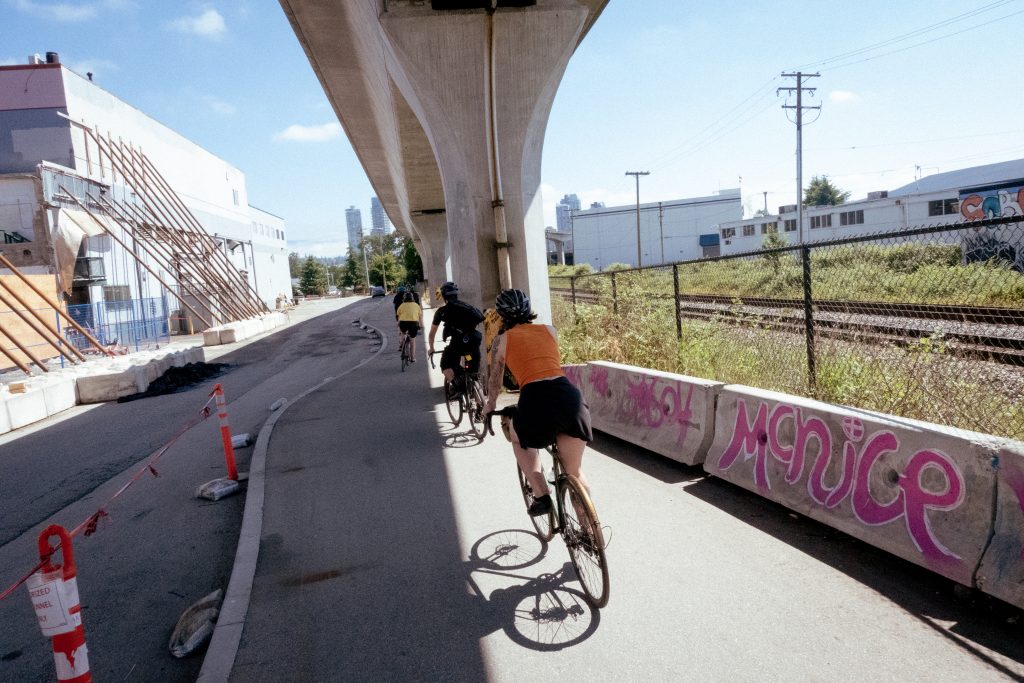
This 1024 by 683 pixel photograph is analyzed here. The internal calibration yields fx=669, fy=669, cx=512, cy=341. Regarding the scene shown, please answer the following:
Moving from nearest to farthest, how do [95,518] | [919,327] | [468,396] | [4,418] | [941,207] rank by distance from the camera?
[95,518]
[919,327]
[468,396]
[4,418]
[941,207]

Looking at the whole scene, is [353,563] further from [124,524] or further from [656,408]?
[656,408]

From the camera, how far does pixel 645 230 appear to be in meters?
88.0

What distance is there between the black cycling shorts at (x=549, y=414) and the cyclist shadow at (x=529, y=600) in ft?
3.03

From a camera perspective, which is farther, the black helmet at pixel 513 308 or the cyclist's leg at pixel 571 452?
the black helmet at pixel 513 308

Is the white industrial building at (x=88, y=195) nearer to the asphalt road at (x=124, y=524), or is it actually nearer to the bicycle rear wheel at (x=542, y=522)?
the asphalt road at (x=124, y=524)

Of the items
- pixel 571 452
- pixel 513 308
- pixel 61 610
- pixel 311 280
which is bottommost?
pixel 61 610

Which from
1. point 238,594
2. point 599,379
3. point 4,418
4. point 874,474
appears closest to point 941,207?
point 599,379

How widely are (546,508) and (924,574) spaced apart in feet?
7.60

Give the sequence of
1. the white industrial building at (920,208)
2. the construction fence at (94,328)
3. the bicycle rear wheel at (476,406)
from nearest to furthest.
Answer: the bicycle rear wheel at (476,406)
the construction fence at (94,328)
the white industrial building at (920,208)

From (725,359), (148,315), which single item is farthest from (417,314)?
(148,315)

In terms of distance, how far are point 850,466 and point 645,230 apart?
3397 inches

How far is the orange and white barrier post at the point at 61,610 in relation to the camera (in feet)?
9.50

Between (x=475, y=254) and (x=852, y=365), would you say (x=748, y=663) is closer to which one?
(x=852, y=365)

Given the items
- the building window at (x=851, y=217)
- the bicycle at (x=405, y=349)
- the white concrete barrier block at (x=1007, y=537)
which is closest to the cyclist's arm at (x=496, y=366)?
the white concrete barrier block at (x=1007, y=537)
